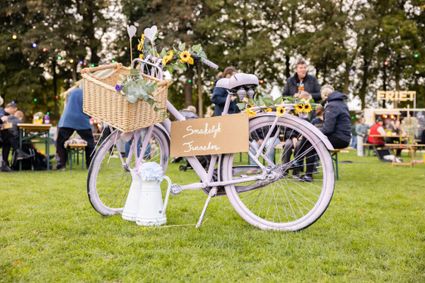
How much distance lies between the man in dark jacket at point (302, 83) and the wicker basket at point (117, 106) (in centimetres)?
354

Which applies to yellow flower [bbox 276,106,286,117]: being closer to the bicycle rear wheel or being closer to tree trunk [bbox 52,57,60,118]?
the bicycle rear wheel

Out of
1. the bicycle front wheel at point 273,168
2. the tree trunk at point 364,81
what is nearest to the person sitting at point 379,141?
the bicycle front wheel at point 273,168

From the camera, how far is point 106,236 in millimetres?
3162

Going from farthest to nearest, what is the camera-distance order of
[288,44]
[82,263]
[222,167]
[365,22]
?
[288,44]
[365,22]
[222,167]
[82,263]

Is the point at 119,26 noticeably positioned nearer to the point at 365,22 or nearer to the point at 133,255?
the point at 365,22

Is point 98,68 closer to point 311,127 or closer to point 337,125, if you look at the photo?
point 311,127

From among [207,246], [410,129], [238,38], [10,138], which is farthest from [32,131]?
[238,38]

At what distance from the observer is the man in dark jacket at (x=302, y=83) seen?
262 inches

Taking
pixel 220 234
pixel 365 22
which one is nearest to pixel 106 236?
pixel 220 234

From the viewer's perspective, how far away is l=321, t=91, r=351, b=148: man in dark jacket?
6066 millimetres

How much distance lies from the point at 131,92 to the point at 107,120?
0.95 ft

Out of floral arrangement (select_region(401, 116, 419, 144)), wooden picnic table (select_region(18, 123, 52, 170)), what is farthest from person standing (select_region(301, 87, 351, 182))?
floral arrangement (select_region(401, 116, 419, 144))

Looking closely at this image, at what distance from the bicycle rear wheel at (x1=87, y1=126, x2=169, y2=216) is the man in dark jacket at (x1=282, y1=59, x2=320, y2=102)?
3208mm

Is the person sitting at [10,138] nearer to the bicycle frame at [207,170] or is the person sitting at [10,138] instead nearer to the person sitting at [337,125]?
the person sitting at [337,125]
